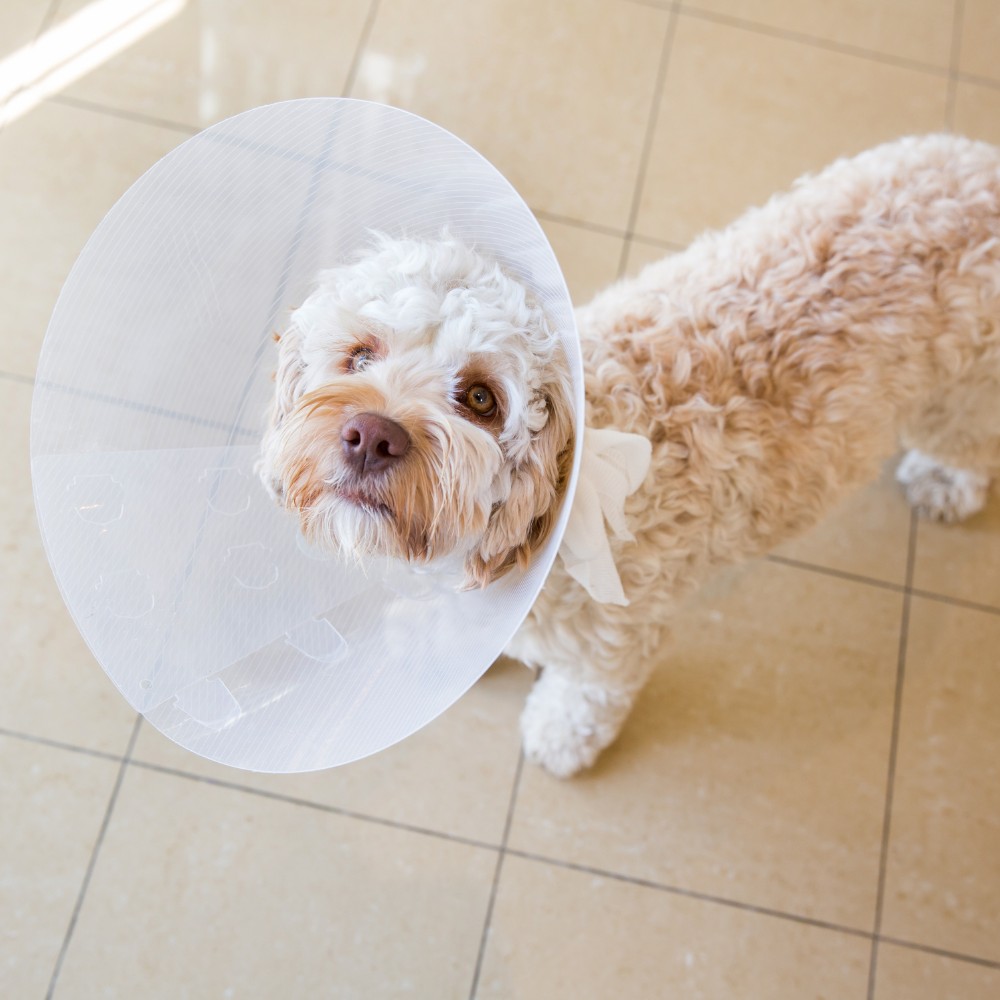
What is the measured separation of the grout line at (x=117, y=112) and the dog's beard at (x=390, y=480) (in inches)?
71.4

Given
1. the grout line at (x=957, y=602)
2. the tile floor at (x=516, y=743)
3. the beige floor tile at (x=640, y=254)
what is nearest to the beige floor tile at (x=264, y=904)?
the tile floor at (x=516, y=743)

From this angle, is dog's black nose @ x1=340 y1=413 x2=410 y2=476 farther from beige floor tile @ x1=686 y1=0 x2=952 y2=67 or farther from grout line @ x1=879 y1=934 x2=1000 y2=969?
beige floor tile @ x1=686 y1=0 x2=952 y2=67

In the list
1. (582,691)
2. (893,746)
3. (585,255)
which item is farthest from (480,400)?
(893,746)

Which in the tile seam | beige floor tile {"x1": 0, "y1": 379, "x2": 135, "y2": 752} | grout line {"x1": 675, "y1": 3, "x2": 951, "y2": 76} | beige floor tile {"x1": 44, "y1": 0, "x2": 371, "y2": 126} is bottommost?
the tile seam

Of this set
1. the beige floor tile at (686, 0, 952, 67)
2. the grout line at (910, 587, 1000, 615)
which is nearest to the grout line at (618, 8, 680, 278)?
the beige floor tile at (686, 0, 952, 67)

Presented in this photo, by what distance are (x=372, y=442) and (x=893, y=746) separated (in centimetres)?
186

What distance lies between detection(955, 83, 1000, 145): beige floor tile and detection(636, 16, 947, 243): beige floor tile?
0.22 ft

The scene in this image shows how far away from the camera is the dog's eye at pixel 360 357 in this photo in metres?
1.39

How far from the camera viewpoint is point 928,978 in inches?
89.1

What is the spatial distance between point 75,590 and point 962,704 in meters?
2.24

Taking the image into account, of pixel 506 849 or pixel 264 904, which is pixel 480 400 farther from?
pixel 264 904

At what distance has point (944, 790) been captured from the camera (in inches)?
94.6

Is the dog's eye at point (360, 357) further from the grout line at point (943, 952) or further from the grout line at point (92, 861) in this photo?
the grout line at point (943, 952)

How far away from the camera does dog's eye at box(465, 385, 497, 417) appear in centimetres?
139
